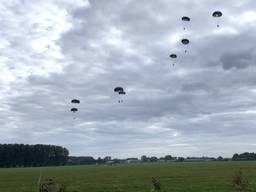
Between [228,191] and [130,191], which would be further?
[130,191]

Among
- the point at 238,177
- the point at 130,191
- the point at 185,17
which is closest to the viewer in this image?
the point at 238,177

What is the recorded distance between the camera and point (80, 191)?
50719 millimetres

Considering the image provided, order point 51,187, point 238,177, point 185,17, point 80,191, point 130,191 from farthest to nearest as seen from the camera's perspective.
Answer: point 80,191 < point 130,191 < point 185,17 < point 238,177 < point 51,187

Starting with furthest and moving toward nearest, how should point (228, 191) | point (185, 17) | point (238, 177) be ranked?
point (228, 191) → point (185, 17) → point (238, 177)

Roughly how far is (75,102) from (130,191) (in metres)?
11.7

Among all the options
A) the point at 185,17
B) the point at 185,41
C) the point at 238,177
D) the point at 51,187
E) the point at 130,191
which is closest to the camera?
the point at 51,187

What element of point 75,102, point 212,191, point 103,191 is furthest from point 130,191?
point 75,102

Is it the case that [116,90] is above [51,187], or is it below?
above

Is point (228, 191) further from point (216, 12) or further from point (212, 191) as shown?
point (216, 12)

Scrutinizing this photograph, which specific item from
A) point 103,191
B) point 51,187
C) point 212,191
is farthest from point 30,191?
point 51,187

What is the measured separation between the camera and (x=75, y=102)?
41.2 m

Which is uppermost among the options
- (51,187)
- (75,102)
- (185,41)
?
(185,41)

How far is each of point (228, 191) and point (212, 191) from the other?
7.98 feet

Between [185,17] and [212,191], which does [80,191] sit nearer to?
[212,191]
